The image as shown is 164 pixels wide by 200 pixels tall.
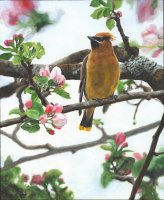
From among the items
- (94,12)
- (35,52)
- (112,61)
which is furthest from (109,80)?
(35,52)

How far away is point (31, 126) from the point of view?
2.71ft

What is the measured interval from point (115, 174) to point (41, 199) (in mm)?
198

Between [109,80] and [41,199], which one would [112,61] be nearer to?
[109,80]

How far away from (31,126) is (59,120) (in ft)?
0.16

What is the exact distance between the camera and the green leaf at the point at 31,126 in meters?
0.82

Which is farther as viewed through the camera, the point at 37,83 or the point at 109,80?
the point at 109,80

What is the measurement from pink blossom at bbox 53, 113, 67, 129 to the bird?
0.29m

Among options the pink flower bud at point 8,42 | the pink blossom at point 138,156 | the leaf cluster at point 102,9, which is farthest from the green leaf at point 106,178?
the pink flower bud at point 8,42

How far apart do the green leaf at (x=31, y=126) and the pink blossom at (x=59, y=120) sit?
0.03 metres

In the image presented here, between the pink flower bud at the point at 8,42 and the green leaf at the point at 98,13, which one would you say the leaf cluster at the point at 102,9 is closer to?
the green leaf at the point at 98,13

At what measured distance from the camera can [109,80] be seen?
3.68ft

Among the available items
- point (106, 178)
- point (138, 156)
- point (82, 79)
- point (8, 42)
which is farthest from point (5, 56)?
point (138, 156)

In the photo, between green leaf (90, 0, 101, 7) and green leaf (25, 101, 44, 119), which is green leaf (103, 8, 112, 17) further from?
green leaf (25, 101, 44, 119)

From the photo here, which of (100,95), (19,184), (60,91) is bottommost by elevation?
(19,184)
